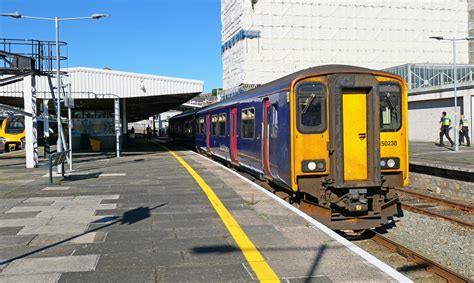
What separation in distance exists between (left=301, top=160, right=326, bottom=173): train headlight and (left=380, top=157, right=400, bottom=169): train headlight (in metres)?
1.14

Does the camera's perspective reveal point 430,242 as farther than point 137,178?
No

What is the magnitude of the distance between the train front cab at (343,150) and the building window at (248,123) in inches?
132

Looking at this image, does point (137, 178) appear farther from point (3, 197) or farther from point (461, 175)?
point (461, 175)

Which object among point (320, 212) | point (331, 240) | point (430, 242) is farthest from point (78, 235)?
point (430, 242)

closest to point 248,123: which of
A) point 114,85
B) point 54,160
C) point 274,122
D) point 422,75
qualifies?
point 274,122

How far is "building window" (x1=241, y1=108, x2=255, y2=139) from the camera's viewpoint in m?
11.7

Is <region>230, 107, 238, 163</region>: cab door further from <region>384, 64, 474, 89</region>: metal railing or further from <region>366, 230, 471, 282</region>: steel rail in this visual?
<region>384, 64, 474, 89</region>: metal railing

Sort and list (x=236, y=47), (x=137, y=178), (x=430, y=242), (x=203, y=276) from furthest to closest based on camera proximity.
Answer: (x=236, y=47)
(x=137, y=178)
(x=430, y=242)
(x=203, y=276)

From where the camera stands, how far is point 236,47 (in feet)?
186

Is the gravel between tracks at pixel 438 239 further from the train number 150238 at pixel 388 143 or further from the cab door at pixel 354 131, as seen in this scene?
the train number 150238 at pixel 388 143

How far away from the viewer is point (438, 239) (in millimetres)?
9062

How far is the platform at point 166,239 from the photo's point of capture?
5.00 m

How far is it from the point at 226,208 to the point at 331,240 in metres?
2.67

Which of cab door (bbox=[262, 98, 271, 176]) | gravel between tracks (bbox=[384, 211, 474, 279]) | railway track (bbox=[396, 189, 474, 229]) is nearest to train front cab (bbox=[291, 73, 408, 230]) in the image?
gravel between tracks (bbox=[384, 211, 474, 279])
